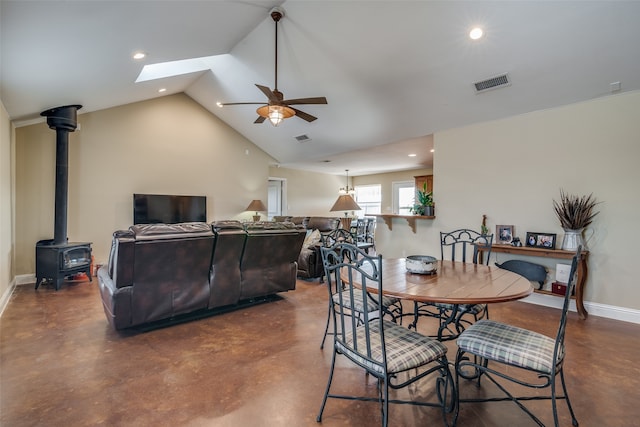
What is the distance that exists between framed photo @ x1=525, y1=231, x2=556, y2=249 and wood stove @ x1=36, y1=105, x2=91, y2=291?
6.58 m

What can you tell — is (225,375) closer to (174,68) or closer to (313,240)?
(313,240)

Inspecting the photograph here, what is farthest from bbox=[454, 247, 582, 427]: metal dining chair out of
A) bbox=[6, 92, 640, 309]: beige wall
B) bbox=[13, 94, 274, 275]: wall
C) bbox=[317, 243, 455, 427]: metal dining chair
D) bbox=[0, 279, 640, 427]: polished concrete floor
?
bbox=[13, 94, 274, 275]: wall

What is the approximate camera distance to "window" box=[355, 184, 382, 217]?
10531 mm

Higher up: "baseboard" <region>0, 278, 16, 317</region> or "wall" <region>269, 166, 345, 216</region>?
"wall" <region>269, 166, 345, 216</region>

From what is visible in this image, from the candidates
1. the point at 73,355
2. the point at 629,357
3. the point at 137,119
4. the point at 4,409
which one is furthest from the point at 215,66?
the point at 629,357

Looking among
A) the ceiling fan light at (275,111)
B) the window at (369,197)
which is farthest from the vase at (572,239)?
the window at (369,197)

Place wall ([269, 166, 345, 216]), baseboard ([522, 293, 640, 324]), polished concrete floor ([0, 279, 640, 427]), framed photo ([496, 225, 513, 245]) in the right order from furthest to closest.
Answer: wall ([269, 166, 345, 216]) → framed photo ([496, 225, 513, 245]) → baseboard ([522, 293, 640, 324]) → polished concrete floor ([0, 279, 640, 427])

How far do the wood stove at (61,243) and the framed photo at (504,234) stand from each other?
632cm

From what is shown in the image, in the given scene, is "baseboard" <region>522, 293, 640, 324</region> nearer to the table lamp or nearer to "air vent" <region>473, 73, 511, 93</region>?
"air vent" <region>473, 73, 511, 93</region>

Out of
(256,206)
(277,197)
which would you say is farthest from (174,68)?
(277,197)

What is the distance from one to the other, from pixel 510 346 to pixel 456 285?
1.34 ft

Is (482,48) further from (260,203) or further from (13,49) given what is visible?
(260,203)

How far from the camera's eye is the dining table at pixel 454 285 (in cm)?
157

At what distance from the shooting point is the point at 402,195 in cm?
986
